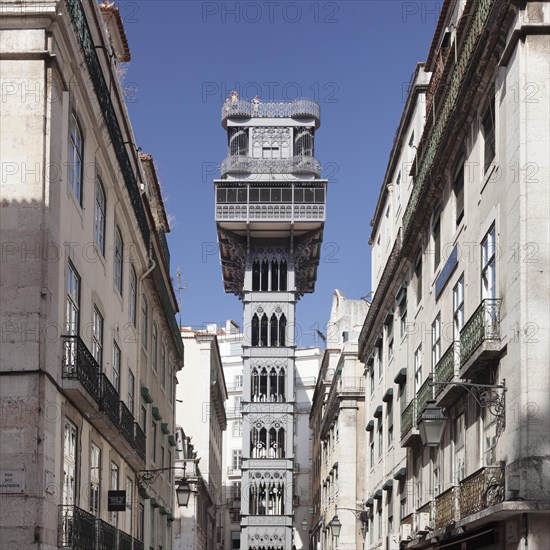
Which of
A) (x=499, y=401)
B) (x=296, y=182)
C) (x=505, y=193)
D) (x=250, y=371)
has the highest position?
(x=296, y=182)

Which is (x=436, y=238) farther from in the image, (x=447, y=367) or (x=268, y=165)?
(x=268, y=165)

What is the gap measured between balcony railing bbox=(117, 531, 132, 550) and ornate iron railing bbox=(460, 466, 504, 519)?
26.0 feet

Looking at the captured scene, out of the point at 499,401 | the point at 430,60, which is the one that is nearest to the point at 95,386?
the point at 499,401

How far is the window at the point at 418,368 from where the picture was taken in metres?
27.5

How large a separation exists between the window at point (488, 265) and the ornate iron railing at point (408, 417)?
736cm

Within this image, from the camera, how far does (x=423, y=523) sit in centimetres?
2384

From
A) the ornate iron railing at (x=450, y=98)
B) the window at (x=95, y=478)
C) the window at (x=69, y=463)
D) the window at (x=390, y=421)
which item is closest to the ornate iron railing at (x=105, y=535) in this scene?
the window at (x=95, y=478)

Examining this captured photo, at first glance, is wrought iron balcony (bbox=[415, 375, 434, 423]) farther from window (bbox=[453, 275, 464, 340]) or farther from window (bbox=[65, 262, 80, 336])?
window (bbox=[65, 262, 80, 336])

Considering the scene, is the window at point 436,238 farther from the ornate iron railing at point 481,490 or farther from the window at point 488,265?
the ornate iron railing at point 481,490

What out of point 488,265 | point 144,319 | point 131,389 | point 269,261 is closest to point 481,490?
point 488,265

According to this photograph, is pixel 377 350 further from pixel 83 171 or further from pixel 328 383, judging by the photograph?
pixel 328 383

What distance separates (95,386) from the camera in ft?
65.7

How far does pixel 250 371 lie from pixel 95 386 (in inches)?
2374

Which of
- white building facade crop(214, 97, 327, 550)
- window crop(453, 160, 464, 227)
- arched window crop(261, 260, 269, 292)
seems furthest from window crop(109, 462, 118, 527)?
arched window crop(261, 260, 269, 292)
